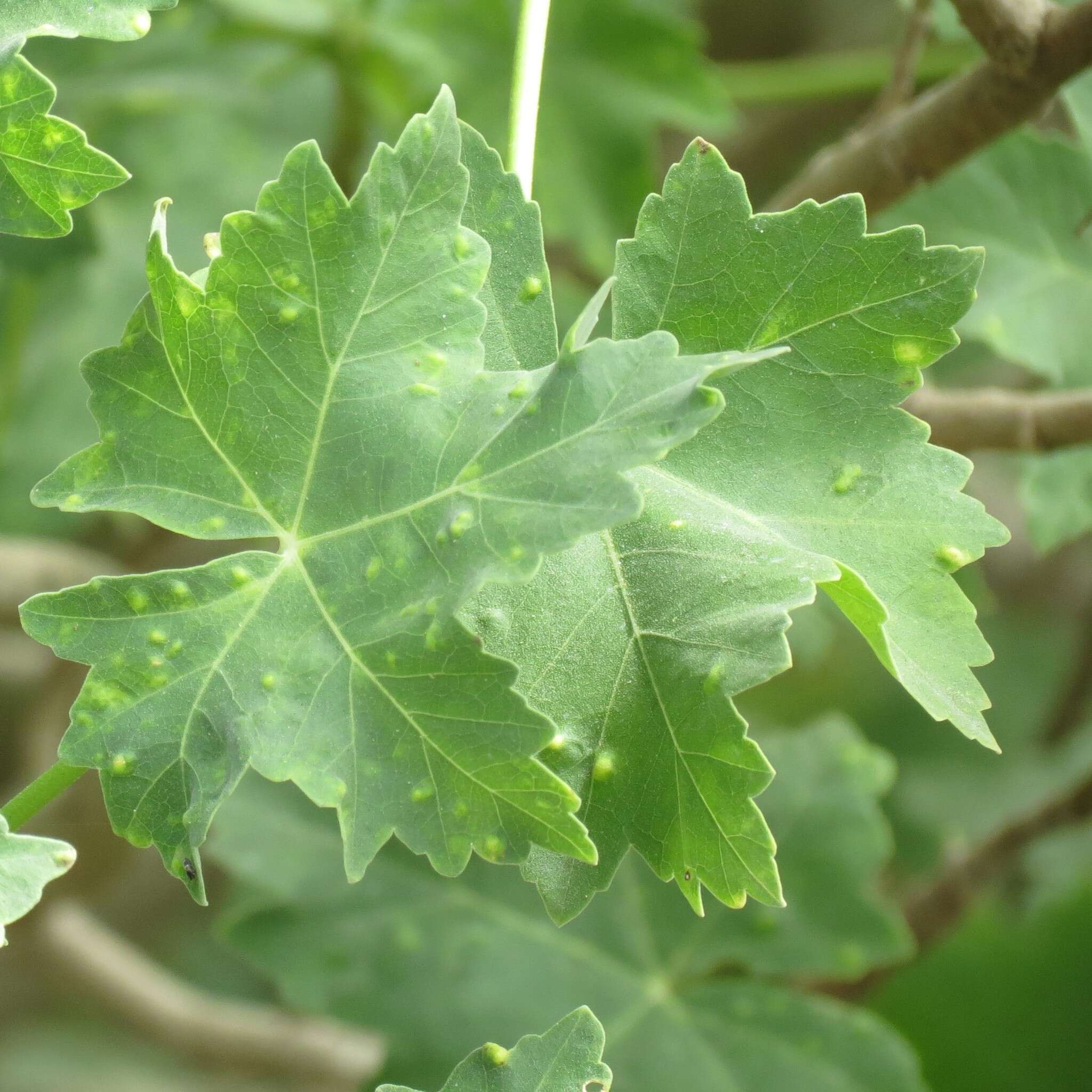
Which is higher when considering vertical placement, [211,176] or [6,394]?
[211,176]

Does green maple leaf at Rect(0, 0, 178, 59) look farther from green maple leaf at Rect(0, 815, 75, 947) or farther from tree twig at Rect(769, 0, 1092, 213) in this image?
tree twig at Rect(769, 0, 1092, 213)

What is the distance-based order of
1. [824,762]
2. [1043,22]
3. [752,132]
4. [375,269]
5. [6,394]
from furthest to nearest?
[752,132] → [6,394] → [824,762] → [1043,22] → [375,269]

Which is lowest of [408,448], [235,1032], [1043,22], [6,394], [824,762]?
[235,1032]

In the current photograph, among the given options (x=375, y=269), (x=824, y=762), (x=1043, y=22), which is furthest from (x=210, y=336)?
(x=824, y=762)

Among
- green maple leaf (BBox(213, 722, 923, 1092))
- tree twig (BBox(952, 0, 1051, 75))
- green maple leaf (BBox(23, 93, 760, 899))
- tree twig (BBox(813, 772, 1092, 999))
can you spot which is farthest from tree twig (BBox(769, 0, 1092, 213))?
tree twig (BBox(813, 772, 1092, 999))

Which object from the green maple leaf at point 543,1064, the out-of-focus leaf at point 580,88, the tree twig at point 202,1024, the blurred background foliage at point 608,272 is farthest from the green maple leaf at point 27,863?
the out-of-focus leaf at point 580,88

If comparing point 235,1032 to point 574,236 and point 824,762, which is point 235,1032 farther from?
point 574,236

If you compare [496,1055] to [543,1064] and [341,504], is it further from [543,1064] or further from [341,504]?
[341,504]

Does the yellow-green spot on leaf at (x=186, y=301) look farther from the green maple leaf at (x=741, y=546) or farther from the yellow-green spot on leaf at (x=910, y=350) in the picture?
the yellow-green spot on leaf at (x=910, y=350)
